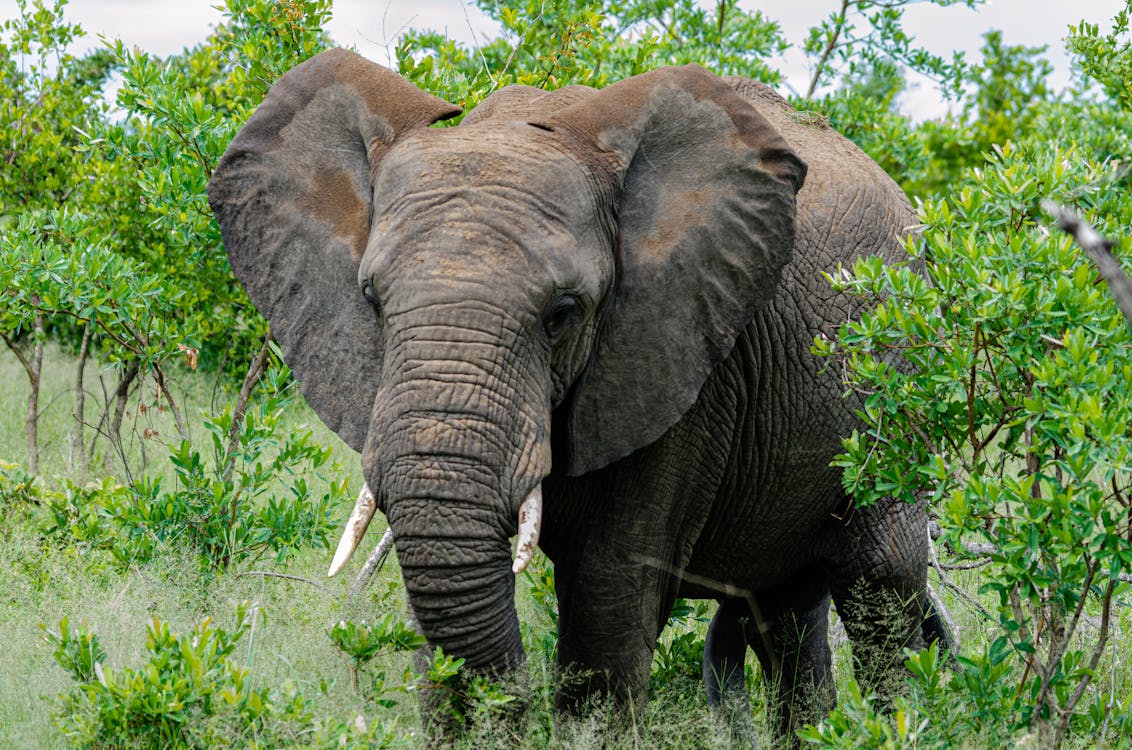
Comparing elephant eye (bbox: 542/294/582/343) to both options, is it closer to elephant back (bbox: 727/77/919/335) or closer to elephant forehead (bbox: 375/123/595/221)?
elephant forehead (bbox: 375/123/595/221)

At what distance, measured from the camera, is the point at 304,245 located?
13.1 feet

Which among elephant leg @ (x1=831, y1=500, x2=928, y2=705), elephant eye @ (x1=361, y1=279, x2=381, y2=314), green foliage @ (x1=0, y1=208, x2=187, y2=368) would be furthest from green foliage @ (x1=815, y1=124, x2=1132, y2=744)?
green foliage @ (x1=0, y1=208, x2=187, y2=368)

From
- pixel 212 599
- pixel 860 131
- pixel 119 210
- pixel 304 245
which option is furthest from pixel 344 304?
pixel 860 131

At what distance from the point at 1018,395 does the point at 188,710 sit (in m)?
2.30

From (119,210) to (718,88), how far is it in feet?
17.0

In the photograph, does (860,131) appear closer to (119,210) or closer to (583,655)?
(119,210)

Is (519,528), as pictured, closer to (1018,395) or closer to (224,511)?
(1018,395)

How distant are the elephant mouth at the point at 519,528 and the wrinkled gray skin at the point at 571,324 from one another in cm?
4

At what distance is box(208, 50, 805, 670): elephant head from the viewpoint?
11.0ft

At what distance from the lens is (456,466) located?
130 inches

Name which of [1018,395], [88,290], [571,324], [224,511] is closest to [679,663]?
[224,511]

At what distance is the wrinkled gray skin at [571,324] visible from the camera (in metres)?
3.39

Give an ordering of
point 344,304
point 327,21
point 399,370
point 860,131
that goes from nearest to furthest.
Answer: point 399,370, point 344,304, point 327,21, point 860,131

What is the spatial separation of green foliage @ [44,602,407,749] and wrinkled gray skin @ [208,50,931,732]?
0.38 metres
